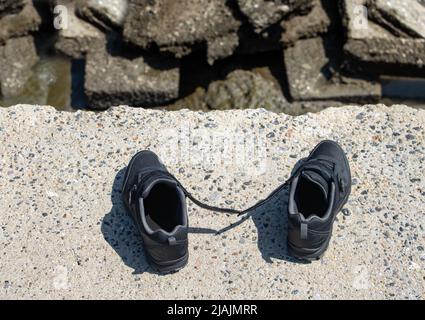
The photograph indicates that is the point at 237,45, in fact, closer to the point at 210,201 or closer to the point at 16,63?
the point at 16,63

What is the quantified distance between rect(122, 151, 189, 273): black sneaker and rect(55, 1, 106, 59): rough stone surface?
9.60 ft

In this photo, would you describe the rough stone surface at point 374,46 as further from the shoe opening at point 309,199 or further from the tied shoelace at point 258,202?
the shoe opening at point 309,199

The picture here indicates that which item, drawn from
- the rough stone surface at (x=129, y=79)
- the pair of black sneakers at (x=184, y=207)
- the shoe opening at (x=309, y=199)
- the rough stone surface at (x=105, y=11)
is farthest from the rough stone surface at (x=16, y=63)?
the shoe opening at (x=309, y=199)

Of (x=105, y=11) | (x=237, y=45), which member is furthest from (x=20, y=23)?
(x=237, y=45)

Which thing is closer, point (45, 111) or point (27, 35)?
point (45, 111)

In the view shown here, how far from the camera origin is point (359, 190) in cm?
371

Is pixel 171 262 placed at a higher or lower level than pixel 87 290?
higher

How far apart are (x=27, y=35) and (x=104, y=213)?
3380 millimetres

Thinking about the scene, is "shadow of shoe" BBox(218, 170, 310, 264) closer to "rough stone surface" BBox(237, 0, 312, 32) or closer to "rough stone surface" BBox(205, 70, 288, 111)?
"rough stone surface" BBox(237, 0, 312, 32)

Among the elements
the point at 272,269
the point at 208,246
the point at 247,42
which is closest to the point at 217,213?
the point at 208,246

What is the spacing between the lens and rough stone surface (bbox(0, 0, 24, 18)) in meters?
6.14

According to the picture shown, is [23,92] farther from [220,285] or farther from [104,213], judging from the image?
[220,285]

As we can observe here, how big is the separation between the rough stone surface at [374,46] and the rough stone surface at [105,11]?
198 cm

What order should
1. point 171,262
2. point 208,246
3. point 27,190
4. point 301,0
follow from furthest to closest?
point 301,0, point 27,190, point 208,246, point 171,262
